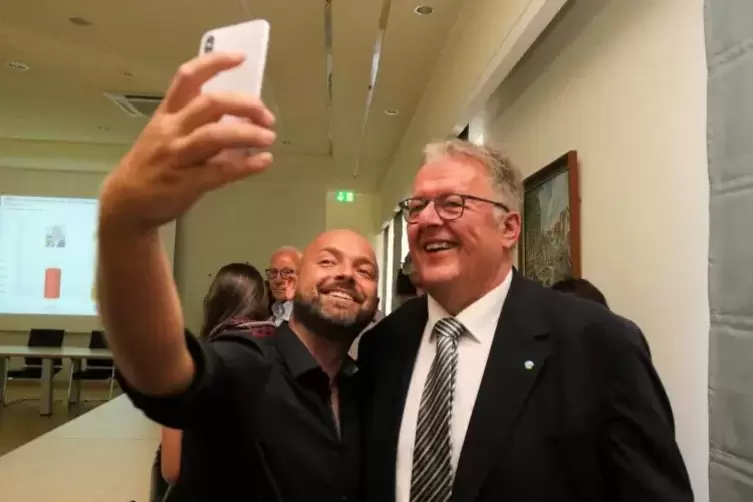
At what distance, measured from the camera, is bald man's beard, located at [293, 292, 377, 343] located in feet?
4.99

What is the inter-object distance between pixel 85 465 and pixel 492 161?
333 centimetres

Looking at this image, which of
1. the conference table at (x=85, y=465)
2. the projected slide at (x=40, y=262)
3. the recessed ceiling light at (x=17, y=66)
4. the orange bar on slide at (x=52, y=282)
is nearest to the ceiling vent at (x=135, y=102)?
the recessed ceiling light at (x=17, y=66)

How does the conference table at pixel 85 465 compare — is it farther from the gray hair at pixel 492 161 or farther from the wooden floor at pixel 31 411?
the gray hair at pixel 492 161

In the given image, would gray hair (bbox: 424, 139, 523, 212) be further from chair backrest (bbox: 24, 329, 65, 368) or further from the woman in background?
chair backrest (bbox: 24, 329, 65, 368)

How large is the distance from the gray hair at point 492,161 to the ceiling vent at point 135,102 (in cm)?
575

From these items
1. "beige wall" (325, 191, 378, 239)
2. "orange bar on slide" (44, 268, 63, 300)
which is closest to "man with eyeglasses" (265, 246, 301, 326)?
"orange bar on slide" (44, 268, 63, 300)

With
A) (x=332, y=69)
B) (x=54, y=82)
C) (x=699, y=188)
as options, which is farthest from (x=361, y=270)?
(x=54, y=82)

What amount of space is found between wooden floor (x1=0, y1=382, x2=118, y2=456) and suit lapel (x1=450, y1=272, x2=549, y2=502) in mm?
5945

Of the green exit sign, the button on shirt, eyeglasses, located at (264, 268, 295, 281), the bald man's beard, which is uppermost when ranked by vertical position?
the green exit sign

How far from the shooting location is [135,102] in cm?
709

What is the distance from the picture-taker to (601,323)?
4.35ft

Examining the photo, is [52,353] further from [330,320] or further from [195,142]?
[195,142]

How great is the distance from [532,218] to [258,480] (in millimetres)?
2387

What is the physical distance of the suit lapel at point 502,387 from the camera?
4.07 feet
